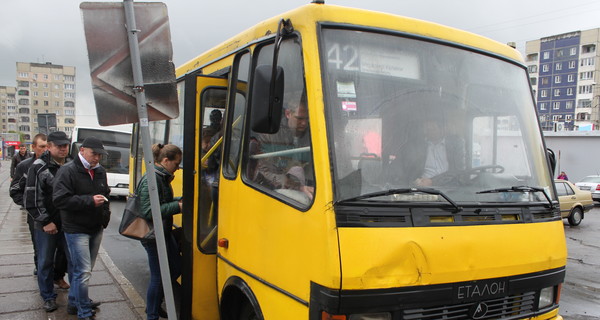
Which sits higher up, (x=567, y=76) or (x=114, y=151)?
(x=567, y=76)

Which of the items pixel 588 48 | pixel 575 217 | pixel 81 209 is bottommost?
pixel 575 217

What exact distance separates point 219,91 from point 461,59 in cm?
201

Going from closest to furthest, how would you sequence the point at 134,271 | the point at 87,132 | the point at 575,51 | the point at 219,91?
the point at 219,91 → the point at 134,271 → the point at 87,132 → the point at 575,51

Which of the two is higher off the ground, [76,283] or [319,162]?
[319,162]

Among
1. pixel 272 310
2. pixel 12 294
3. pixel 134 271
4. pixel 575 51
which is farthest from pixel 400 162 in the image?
pixel 575 51

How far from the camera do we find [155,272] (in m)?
4.41

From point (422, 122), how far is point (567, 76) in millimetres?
94387

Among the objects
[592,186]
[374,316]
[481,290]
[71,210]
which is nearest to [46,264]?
[71,210]

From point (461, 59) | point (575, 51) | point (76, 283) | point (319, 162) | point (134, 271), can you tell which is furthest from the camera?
point (575, 51)

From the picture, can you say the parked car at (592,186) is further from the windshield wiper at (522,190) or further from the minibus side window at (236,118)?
the minibus side window at (236,118)

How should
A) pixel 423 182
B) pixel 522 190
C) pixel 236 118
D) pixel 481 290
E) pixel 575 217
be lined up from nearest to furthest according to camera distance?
pixel 481 290 → pixel 423 182 → pixel 522 190 → pixel 236 118 → pixel 575 217

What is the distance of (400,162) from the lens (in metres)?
2.84

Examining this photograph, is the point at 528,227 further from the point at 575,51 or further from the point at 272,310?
the point at 575,51

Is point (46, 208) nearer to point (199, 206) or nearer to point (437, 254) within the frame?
point (199, 206)
